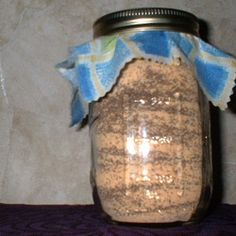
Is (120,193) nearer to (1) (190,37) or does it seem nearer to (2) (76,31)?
(1) (190,37)

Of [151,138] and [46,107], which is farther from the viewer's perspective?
[46,107]

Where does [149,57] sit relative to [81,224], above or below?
above

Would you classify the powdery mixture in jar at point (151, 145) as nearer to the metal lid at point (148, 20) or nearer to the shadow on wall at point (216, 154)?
the metal lid at point (148, 20)

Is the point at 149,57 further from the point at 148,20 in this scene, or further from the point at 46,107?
the point at 46,107

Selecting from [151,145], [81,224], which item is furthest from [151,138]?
[81,224]

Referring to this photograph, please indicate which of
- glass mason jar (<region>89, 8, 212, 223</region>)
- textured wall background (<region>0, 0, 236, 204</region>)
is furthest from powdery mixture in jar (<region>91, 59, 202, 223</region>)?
textured wall background (<region>0, 0, 236, 204</region>)

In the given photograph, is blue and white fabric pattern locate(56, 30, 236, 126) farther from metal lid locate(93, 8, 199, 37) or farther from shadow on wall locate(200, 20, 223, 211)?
shadow on wall locate(200, 20, 223, 211)
